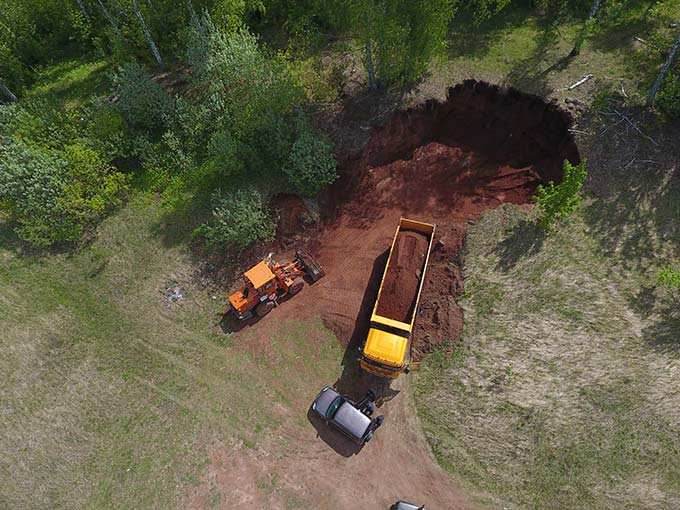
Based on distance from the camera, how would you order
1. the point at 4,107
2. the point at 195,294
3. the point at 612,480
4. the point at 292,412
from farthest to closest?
the point at 4,107 < the point at 195,294 < the point at 292,412 < the point at 612,480

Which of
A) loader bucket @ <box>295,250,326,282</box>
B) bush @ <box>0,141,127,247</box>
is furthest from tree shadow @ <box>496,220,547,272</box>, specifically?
bush @ <box>0,141,127,247</box>

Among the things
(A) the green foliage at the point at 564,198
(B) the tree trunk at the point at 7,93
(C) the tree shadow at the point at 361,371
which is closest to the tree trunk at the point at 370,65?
(A) the green foliage at the point at 564,198

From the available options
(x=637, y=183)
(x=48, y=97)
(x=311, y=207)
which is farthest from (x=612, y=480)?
(x=48, y=97)

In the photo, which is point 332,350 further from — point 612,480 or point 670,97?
point 670,97

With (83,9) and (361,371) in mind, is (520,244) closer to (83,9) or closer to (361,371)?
(361,371)

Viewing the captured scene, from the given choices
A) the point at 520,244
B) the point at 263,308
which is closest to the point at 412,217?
the point at 520,244

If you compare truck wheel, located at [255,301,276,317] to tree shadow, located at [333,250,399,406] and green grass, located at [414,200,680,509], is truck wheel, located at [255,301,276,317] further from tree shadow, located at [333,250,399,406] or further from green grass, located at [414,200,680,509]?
green grass, located at [414,200,680,509]
